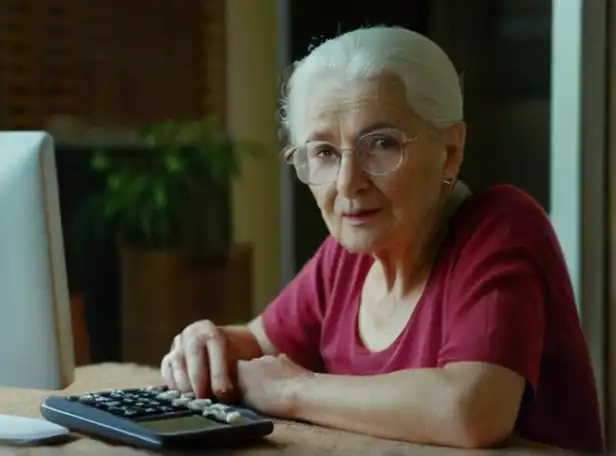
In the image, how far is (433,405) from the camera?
2.62ft

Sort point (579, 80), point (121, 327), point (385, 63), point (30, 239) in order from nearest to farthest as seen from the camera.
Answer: point (30, 239)
point (385, 63)
point (579, 80)
point (121, 327)

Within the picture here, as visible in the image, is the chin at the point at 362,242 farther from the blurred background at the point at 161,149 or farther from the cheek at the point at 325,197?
the blurred background at the point at 161,149

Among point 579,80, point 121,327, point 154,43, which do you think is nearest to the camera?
point 579,80

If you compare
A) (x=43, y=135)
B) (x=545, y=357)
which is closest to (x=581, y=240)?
(x=545, y=357)

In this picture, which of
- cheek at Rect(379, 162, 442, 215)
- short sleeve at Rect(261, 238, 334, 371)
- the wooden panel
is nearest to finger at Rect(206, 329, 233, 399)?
short sleeve at Rect(261, 238, 334, 371)

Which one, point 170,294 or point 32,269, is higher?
point 32,269

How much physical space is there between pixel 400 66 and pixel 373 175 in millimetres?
101

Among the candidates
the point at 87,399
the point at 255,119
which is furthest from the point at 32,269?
the point at 255,119

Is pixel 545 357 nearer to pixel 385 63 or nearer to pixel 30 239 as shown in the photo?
pixel 385 63

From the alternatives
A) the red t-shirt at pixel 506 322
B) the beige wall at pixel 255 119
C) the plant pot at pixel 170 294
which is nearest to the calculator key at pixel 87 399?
the red t-shirt at pixel 506 322

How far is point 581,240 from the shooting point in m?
1.40

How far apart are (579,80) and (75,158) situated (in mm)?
1469

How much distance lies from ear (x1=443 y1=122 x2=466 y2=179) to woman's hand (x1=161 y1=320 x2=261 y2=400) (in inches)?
10.6

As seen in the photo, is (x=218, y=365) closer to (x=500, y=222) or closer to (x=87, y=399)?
(x=87, y=399)
